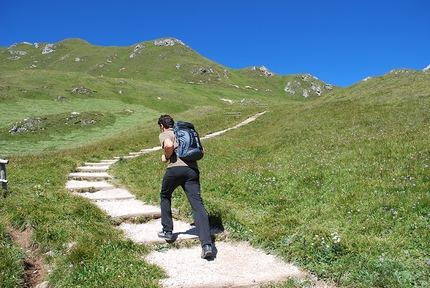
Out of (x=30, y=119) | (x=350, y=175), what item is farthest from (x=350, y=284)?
(x=30, y=119)

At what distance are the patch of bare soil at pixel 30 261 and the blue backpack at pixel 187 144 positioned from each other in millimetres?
3734

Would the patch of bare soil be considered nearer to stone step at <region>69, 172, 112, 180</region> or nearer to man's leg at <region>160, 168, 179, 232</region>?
man's leg at <region>160, 168, 179, 232</region>

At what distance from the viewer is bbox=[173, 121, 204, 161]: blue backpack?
273 inches

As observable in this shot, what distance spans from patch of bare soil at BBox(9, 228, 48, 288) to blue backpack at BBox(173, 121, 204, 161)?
147 inches

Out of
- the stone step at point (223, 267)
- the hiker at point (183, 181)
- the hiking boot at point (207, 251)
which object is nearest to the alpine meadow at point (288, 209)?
the stone step at point (223, 267)

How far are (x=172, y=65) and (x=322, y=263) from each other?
173584mm

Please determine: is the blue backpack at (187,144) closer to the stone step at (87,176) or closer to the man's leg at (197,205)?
the man's leg at (197,205)

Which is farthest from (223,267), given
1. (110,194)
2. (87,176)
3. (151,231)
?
(87,176)

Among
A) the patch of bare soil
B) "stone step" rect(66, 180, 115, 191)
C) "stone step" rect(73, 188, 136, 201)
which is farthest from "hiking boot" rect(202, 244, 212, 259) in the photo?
"stone step" rect(66, 180, 115, 191)

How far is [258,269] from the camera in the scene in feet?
20.3

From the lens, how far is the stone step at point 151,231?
7566mm

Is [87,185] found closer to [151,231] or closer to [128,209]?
[128,209]

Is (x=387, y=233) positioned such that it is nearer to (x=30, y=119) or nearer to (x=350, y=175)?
(x=350, y=175)

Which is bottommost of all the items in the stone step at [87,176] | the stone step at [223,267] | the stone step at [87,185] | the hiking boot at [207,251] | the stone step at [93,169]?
the stone step at [223,267]
